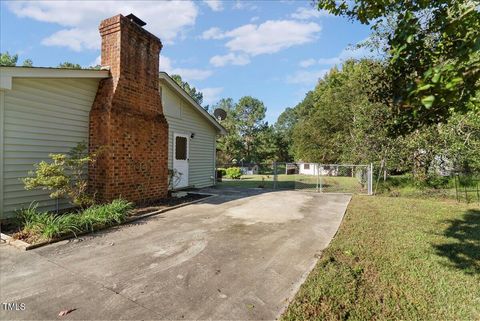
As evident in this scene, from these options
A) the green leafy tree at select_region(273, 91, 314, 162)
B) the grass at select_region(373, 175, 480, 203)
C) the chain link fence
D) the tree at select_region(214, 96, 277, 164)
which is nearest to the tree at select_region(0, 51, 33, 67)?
the tree at select_region(214, 96, 277, 164)

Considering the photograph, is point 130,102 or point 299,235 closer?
point 299,235

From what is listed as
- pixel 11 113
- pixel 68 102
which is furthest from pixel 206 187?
pixel 11 113

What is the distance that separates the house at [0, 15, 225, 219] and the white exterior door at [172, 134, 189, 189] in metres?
1.93

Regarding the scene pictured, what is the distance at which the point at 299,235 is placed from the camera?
512cm

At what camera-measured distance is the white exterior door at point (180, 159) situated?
10117 mm

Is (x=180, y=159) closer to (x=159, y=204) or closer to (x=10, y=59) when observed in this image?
(x=159, y=204)

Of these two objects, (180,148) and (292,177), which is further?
(292,177)

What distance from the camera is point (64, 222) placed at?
15.5 ft

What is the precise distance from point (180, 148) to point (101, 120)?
13.4 feet

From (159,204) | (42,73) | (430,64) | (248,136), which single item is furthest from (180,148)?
(248,136)

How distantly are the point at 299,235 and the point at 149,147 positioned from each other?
4738 millimetres

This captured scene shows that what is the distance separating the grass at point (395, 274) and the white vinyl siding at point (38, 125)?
19.6 ft

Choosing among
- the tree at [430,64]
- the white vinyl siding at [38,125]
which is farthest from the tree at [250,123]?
the tree at [430,64]

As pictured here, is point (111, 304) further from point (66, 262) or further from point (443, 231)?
point (443, 231)
